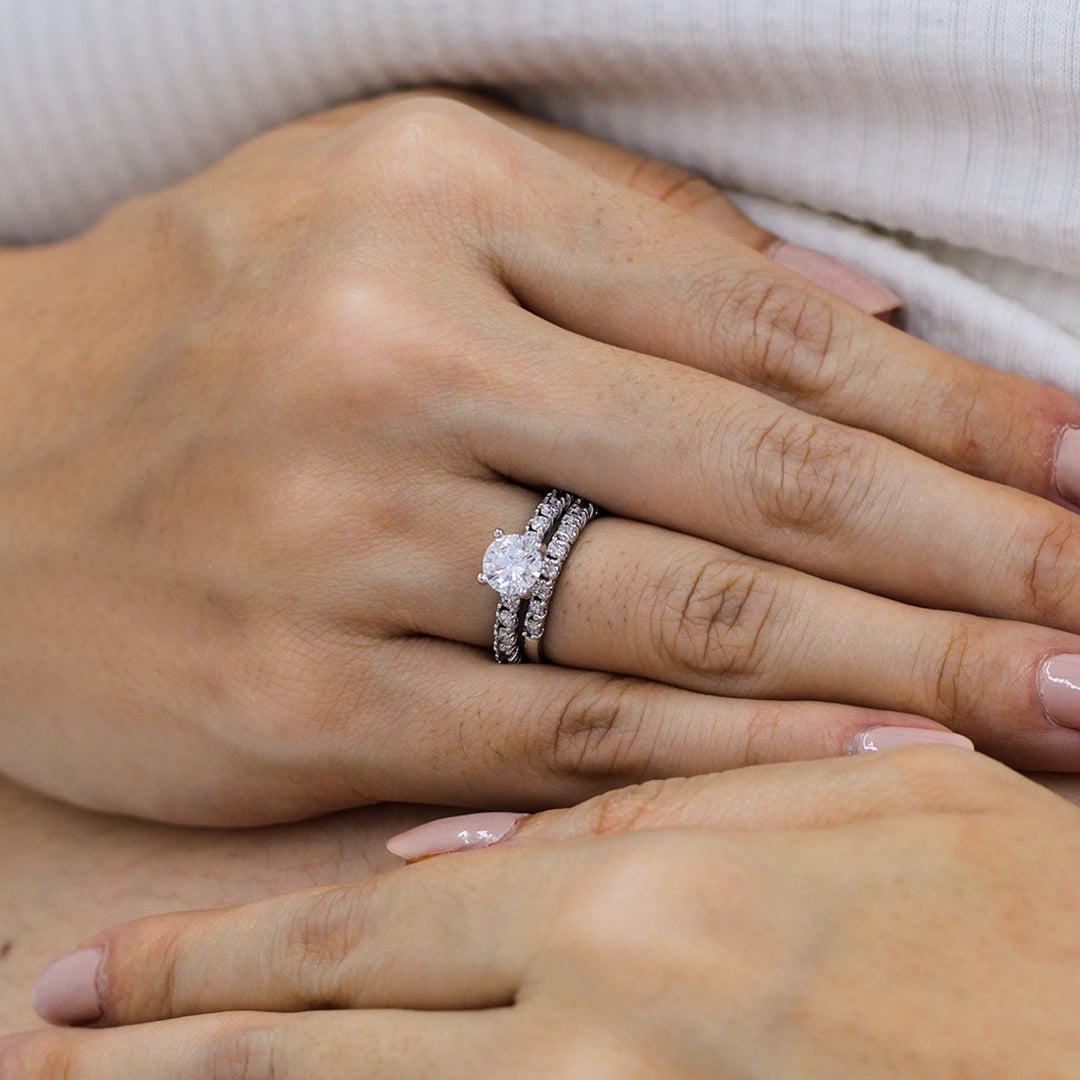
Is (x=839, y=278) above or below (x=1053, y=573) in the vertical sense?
above

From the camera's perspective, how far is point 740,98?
846mm

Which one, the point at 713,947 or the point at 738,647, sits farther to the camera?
the point at 738,647

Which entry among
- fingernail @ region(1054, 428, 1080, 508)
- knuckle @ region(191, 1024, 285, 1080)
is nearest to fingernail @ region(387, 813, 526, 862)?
knuckle @ region(191, 1024, 285, 1080)

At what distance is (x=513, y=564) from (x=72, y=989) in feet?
1.30

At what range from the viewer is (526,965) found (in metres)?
0.55

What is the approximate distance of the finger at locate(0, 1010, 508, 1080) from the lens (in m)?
0.56

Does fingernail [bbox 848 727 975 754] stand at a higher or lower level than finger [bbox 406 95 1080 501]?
lower

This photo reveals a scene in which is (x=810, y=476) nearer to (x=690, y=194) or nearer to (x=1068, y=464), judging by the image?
(x=1068, y=464)

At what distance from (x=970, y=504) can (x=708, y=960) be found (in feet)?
1.05

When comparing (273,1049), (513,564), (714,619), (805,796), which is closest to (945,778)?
(805,796)

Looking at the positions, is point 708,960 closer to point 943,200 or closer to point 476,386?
point 476,386

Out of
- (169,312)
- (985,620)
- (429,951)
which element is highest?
(169,312)

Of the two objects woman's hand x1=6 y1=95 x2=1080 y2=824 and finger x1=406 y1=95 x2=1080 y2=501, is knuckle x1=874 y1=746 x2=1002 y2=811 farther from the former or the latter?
finger x1=406 y1=95 x2=1080 y2=501

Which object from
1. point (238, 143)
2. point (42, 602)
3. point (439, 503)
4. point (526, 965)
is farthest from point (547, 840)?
point (238, 143)
